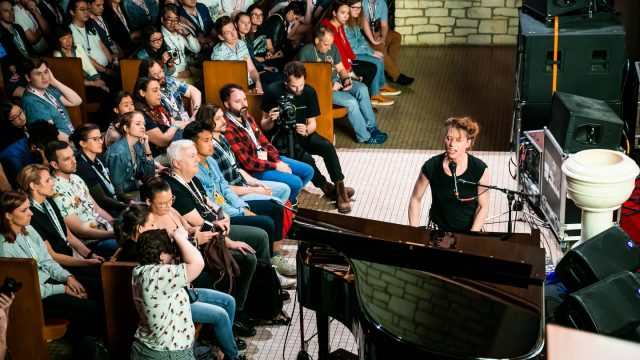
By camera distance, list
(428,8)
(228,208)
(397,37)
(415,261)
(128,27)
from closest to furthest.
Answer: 1. (415,261)
2. (228,208)
3. (128,27)
4. (397,37)
5. (428,8)

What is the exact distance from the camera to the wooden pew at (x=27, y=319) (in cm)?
458

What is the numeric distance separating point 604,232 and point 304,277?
5.17ft

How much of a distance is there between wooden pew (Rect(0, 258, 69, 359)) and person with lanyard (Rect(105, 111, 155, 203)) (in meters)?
1.51

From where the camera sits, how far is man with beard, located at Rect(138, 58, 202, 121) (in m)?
7.07

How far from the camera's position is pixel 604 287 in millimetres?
4508

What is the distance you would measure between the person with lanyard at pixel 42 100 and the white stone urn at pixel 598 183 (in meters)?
3.49

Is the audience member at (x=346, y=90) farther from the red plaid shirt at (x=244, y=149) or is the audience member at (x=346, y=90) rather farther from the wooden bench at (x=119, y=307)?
the wooden bench at (x=119, y=307)

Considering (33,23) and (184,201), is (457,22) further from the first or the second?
(184,201)

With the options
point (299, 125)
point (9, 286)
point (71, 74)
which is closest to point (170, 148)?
point (9, 286)

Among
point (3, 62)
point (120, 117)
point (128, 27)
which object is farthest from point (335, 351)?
point (128, 27)

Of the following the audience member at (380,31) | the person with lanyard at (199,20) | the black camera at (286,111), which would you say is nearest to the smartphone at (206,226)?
the black camera at (286,111)

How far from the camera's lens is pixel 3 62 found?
23.8 ft

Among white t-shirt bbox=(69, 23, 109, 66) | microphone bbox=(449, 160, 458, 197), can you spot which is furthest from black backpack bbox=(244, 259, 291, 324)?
white t-shirt bbox=(69, 23, 109, 66)

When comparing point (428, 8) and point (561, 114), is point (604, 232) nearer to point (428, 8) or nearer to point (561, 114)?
point (561, 114)
